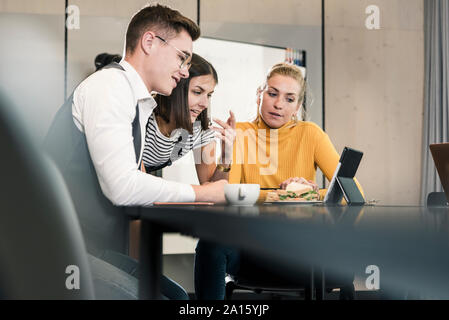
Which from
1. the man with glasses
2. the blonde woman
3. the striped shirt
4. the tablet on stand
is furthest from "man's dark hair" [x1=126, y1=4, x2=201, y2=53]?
the blonde woman

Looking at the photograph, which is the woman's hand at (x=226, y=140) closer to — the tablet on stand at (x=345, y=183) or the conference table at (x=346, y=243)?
the tablet on stand at (x=345, y=183)

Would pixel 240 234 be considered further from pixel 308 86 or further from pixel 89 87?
pixel 308 86

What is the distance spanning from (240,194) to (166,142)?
81cm

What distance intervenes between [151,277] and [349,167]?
0.86m

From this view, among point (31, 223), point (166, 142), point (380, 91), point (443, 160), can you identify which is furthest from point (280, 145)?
point (380, 91)

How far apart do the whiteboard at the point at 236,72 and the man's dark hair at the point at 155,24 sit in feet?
6.81

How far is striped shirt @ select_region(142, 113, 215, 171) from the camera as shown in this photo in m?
1.71

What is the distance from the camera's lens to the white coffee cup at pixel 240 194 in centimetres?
103

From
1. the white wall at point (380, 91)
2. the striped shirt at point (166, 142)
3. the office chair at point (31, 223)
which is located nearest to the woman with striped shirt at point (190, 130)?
the striped shirt at point (166, 142)

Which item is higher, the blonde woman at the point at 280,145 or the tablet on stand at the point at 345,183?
the blonde woman at the point at 280,145

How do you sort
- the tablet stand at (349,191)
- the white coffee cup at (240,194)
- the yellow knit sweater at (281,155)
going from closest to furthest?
1. the white coffee cup at (240,194)
2. the tablet stand at (349,191)
3. the yellow knit sweater at (281,155)

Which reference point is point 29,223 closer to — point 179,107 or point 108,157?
point 108,157

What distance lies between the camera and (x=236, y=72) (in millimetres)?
3746

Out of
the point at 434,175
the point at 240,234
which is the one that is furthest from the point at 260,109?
the point at 434,175
